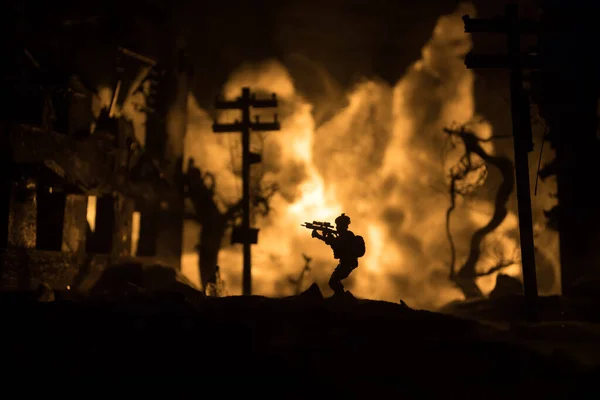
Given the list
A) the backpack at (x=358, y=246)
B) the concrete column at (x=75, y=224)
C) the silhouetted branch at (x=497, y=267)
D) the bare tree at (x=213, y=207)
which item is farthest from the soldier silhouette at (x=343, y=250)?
the silhouetted branch at (x=497, y=267)

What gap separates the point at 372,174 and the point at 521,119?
19858 millimetres

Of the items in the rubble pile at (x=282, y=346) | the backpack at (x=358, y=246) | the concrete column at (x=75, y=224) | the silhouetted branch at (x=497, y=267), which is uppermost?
the concrete column at (x=75, y=224)

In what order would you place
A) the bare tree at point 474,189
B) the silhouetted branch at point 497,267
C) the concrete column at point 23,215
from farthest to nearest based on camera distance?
the silhouetted branch at point 497,267 → the bare tree at point 474,189 → the concrete column at point 23,215

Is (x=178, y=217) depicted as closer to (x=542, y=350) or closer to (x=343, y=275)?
(x=343, y=275)

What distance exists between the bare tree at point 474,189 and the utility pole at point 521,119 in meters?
16.3

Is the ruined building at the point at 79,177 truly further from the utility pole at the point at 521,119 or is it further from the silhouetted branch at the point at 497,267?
the silhouetted branch at the point at 497,267

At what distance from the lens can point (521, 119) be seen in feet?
41.3

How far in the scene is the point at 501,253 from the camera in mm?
30156

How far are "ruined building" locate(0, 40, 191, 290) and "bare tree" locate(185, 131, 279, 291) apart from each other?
13.8 ft

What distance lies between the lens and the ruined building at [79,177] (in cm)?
1761

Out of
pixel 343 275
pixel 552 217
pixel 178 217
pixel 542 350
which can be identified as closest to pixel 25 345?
pixel 343 275

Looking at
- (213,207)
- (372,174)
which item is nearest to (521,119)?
(372,174)

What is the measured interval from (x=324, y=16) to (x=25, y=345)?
92.8ft

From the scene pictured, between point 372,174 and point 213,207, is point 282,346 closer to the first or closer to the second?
point 213,207
